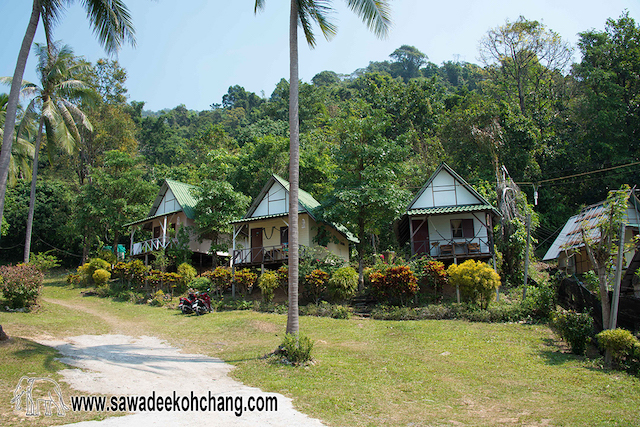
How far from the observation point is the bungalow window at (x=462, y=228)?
25.7 meters

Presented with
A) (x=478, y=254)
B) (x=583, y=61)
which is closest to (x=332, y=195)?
(x=478, y=254)

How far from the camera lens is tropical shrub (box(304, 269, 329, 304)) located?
21.0m

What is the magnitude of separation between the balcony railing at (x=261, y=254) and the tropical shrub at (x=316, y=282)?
142 inches

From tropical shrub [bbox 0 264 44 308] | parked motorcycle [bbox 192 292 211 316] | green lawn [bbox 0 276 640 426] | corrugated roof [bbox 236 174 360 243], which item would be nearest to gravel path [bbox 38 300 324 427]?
green lawn [bbox 0 276 640 426]

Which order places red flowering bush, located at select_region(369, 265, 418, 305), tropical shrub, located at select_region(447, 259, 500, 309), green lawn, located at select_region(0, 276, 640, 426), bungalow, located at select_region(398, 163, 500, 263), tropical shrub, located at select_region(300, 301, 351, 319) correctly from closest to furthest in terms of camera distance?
green lawn, located at select_region(0, 276, 640, 426)
tropical shrub, located at select_region(447, 259, 500, 309)
tropical shrub, located at select_region(300, 301, 351, 319)
red flowering bush, located at select_region(369, 265, 418, 305)
bungalow, located at select_region(398, 163, 500, 263)

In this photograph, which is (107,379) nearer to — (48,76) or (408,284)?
(408,284)

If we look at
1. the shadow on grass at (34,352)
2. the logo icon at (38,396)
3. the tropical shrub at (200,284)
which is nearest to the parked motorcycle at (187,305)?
the tropical shrub at (200,284)

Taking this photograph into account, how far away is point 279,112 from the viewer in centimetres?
5506

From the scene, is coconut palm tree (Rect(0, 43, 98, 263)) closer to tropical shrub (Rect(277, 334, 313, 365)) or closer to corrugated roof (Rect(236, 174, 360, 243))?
corrugated roof (Rect(236, 174, 360, 243))

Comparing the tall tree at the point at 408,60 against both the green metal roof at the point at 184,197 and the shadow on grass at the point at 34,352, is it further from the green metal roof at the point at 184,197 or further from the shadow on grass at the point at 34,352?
the shadow on grass at the point at 34,352

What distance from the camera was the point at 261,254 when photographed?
88.8 ft

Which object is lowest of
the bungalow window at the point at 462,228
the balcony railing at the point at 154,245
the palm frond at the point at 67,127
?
the balcony railing at the point at 154,245

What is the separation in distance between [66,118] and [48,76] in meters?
2.22

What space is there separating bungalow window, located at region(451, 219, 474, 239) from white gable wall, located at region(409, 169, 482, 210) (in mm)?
1233
